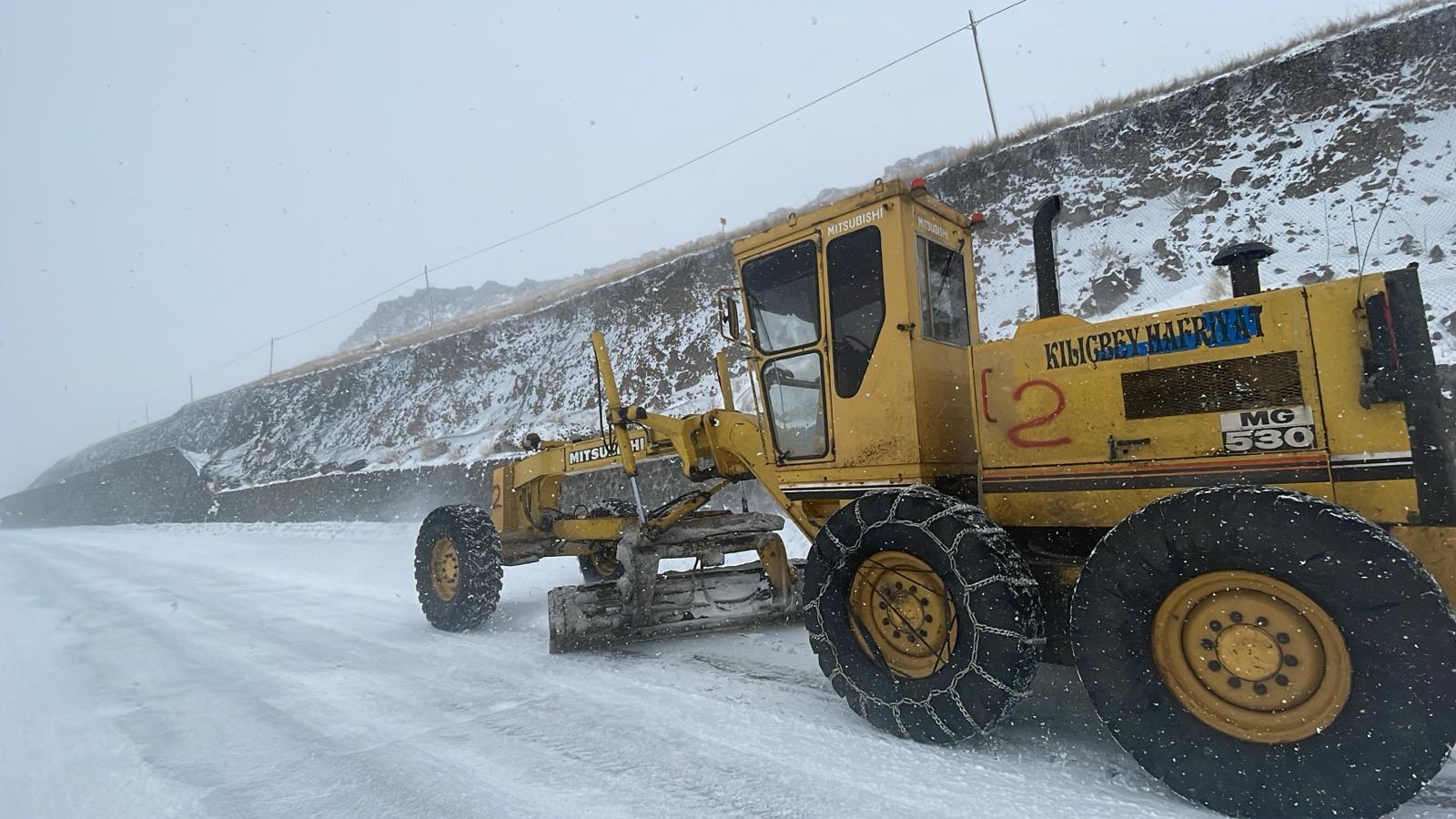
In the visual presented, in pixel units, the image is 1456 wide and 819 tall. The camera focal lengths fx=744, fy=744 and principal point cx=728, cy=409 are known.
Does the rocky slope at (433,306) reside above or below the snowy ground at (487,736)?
above

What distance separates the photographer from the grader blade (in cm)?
537

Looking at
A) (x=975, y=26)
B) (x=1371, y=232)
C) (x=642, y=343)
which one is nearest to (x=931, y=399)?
(x=1371, y=232)

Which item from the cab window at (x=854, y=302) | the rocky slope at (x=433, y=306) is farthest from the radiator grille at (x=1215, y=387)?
the rocky slope at (x=433, y=306)

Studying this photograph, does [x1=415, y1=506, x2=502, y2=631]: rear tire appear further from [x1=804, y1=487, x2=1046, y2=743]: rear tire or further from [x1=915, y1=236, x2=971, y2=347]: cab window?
Answer: [x1=915, y1=236, x2=971, y2=347]: cab window

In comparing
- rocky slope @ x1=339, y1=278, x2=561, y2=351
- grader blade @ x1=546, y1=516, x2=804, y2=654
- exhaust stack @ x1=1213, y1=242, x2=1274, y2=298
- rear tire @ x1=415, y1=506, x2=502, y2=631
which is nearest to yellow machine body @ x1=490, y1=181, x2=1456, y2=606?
exhaust stack @ x1=1213, y1=242, x2=1274, y2=298

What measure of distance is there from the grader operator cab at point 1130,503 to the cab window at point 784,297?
0.04ft

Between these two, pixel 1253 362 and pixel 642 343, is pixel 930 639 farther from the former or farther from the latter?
pixel 642 343

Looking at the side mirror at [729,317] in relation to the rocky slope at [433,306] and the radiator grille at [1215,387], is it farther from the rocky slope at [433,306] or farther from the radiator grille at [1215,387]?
the rocky slope at [433,306]

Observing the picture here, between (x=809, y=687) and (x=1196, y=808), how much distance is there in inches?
78.7

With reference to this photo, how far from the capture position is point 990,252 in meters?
13.9

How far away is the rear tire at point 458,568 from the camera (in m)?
6.36

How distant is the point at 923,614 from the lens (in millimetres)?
3500

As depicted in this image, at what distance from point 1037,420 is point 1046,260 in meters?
0.88

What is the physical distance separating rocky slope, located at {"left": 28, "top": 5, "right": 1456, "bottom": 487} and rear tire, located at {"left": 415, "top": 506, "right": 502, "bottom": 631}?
28.8 ft
